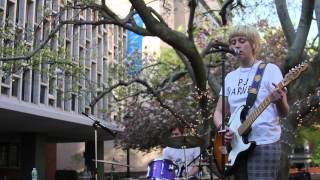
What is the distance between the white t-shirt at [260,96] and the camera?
4223 millimetres

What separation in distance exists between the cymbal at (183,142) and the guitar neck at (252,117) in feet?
18.7

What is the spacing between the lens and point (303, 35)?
11.4 m

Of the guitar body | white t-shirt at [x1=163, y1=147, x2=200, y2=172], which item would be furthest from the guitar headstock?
white t-shirt at [x1=163, y1=147, x2=200, y2=172]

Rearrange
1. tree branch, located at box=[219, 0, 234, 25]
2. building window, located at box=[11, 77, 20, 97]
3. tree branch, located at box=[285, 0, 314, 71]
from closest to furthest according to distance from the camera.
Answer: tree branch, located at box=[285, 0, 314, 71]
tree branch, located at box=[219, 0, 234, 25]
building window, located at box=[11, 77, 20, 97]

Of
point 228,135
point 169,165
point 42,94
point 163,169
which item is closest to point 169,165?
point 169,165

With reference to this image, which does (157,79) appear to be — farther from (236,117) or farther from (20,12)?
(236,117)

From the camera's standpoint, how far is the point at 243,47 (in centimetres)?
448

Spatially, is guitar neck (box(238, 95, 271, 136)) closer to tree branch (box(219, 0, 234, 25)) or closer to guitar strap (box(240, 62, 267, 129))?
guitar strap (box(240, 62, 267, 129))

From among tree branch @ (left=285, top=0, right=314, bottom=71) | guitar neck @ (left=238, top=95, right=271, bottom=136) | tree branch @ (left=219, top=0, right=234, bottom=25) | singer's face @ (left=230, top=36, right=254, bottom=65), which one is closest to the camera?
guitar neck @ (left=238, top=95, right=271, bottom=136)

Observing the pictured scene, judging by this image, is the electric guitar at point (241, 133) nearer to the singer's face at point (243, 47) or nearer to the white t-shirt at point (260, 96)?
the white t-shirt at point (260, 96)

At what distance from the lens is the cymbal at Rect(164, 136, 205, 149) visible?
9922mm

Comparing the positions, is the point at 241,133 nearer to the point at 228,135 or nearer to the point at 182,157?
the point at 228,135

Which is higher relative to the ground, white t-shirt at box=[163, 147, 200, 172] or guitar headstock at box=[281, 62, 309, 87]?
guitar headstock at box=[281, 62, 309, 87]

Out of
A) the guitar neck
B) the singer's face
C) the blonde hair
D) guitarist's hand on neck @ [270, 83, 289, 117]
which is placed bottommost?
the guitar neck
